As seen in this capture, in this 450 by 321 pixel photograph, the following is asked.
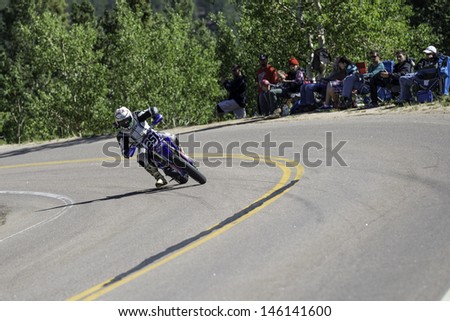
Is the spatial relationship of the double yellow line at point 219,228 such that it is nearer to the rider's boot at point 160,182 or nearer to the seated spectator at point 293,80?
the rider's boot at point 160,182

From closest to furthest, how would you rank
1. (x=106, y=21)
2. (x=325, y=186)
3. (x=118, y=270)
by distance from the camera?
1. (x=118, y=270)
2. (x=325, y=186)
3. (x=106, y=21)

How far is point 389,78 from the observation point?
21.6 meters

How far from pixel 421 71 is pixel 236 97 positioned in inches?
252

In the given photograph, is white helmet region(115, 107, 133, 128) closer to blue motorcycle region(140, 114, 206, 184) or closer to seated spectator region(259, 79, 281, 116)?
blue motorcycle region(140, 114, 206, 184)

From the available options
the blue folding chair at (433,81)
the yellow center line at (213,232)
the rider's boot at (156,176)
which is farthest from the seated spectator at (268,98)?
the rider's boot at (156,176)

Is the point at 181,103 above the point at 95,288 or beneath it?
beneath

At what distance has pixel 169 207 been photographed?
13734mm

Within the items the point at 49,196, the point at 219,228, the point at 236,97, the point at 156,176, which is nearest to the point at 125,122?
Result: the point at 156,176

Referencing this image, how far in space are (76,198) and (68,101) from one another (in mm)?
38572

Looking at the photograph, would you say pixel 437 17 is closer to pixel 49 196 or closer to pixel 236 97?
pixel 236 97

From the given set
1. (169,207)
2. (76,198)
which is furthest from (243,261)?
(76,198)

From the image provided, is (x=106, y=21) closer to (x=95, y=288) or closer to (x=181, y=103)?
(x=181, y=103)

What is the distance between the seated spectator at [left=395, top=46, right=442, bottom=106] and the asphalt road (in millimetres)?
1250

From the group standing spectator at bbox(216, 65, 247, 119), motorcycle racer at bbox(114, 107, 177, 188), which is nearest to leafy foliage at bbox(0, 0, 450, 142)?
standing spectator at bbox(216, 65, 247, 119)
